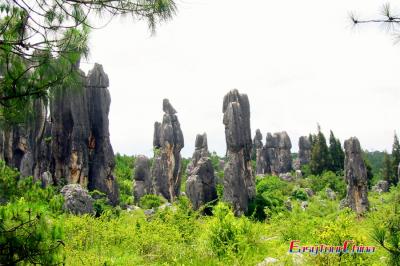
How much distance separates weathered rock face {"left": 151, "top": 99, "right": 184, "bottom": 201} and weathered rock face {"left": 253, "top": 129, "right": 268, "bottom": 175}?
22367mm

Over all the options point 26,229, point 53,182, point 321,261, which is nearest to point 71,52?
point 26,229

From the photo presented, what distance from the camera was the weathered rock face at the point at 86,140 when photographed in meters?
24.1

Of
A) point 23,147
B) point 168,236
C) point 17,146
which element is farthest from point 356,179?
point 17,146

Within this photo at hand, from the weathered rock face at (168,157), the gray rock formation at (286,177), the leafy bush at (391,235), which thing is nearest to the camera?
the leafy bush at (391,235)

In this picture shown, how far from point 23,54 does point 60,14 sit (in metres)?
0.83

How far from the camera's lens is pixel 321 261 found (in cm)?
754

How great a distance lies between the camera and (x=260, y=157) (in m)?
58.5

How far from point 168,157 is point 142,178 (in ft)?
9.78

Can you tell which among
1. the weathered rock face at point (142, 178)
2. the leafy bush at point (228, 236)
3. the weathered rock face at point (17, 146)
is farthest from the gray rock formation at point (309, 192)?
the leafy bush at point (228, 236)

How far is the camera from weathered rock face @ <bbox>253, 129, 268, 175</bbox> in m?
57.2

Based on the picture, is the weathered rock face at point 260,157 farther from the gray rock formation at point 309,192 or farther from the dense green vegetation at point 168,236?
the dense green vegetation at point 168,236

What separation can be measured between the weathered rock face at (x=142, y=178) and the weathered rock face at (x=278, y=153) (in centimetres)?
2497

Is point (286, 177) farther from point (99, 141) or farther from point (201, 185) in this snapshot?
point (99, 141)

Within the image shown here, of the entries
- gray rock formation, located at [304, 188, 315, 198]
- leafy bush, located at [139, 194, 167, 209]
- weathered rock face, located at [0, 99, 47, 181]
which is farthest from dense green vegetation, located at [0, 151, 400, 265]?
gray rock formation, located at [304, 188, 315, 198]
